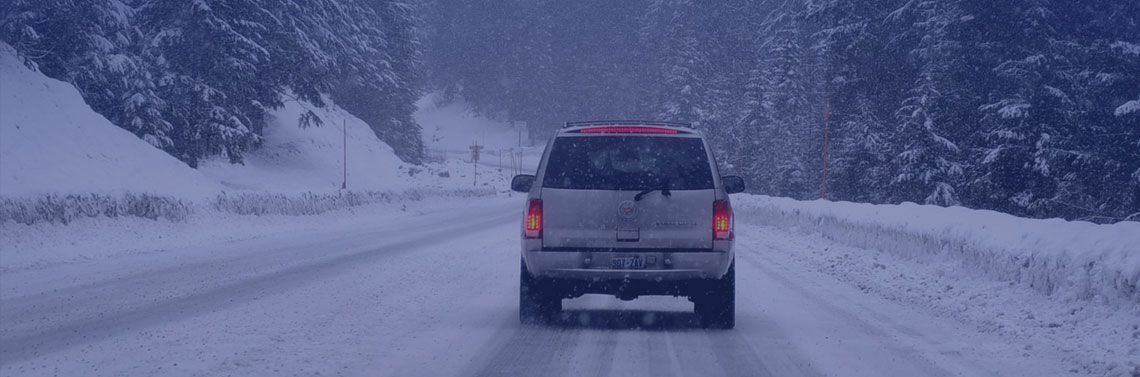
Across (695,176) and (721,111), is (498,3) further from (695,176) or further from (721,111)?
(695,176)

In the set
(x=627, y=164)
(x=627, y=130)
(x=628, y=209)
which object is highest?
(x=627, y=130)

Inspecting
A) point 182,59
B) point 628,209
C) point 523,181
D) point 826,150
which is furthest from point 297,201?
point 826,150

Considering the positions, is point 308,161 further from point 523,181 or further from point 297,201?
point 523,181

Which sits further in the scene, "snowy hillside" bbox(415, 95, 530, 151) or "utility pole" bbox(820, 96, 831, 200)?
"snowy hillside" bbox(415, 95, 530, 151)

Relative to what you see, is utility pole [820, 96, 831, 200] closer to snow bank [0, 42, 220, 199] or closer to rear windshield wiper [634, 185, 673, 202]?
snow bank [0, 42, 220, 199]

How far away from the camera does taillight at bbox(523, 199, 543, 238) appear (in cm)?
828

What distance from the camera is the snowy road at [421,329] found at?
680 cm

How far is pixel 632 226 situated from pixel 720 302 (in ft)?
3.83

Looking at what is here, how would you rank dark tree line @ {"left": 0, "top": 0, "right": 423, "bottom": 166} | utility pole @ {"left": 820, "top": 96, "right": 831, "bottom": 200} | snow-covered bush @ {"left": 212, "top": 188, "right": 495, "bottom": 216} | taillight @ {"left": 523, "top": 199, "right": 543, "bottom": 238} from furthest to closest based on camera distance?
utility pole @ {"left": 820, "top": 96, "right": 831, "bottom": 200} < dark tree line @ {"left": 0, "top": 0, "right": 423, "bottom": 166} < snow-covered bush @ {"left": 212, "top": 188, "right": 495, "bottom": 216} < taillight @ {"left": 523, "top": 199, "right": 543, "bottom": 238}

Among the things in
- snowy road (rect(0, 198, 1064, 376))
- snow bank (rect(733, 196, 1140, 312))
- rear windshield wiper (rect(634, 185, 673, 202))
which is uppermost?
rear windshield wiper (rect(634, 185, 673, 202))

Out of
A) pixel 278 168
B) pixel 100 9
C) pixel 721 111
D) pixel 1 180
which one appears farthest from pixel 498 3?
pixel 1 180

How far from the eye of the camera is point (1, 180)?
60.9 feet

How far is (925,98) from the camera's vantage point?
110 feet

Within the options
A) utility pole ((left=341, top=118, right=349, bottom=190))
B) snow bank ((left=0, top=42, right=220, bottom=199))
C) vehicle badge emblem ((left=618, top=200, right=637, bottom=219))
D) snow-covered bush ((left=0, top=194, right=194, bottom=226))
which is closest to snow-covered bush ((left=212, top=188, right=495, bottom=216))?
snow bank ((left=0, top=42, right=220, bottom=199))
